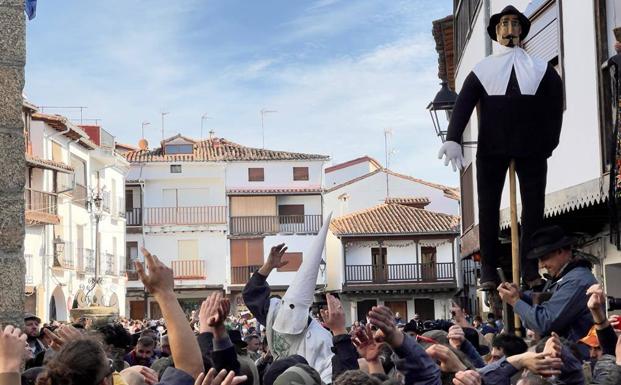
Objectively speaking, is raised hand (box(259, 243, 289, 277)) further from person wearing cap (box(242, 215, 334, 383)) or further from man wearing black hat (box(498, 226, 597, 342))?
man wearing black hat (box(498, 226, 597, 342))

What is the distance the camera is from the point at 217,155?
5319cm

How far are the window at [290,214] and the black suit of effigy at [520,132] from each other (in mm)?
45180

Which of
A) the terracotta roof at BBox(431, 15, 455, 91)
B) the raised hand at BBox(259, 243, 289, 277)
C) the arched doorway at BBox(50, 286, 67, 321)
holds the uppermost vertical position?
the terracotta roof at BBox(431, 15, 455, 91)

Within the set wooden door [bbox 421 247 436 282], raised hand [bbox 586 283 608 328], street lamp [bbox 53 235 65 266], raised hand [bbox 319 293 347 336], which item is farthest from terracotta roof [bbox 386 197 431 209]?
raised hand [bbox 586 283 608 328]

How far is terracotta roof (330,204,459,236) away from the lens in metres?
49.7

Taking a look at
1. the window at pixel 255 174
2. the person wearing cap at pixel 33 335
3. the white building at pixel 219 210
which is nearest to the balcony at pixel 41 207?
the white building at pixel 219 210

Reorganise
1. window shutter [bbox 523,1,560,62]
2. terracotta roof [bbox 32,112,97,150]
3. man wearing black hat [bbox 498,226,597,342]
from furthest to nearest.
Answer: terracotta roof [bbox 32,112,97,150] < window shutter [bbox 523,1,560,62] < man wearing black hat [bbox 498,226,597,342]

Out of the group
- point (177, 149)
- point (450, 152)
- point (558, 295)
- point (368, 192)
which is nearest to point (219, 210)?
point (177, 149)

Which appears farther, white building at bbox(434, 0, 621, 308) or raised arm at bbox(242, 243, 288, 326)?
white building at bbox(434, 0, 621, 308)

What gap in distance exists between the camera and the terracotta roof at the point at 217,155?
5247 centimetres

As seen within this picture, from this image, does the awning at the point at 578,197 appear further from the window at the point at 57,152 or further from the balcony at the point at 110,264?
the balcony at the point at 110,264

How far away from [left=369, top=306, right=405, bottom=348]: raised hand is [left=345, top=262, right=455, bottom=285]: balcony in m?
44.9

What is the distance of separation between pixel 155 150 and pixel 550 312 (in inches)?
1991

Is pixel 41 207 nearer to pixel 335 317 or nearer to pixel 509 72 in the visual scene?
pixel 509 72
